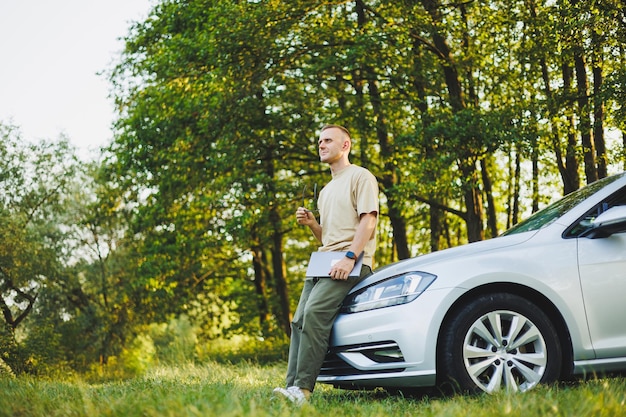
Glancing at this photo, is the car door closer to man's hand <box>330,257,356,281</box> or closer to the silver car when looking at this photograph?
the silver car

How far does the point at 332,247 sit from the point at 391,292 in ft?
2.37

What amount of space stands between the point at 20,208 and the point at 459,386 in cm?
2212

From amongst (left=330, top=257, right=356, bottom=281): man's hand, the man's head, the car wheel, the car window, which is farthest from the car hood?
the man's head

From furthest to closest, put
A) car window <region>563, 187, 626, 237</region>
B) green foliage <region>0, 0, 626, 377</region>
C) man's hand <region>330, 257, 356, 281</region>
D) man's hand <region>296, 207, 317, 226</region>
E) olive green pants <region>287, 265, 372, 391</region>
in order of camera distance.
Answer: green foliage <region>0, 0, 626, 377</region> < man's hand <region>296, 207, 317, 226</region> < man's hand <region>330, 257, 356, 281</region> < olive green pants <region>287, 265, 372, 391</region> < car window <region>563, 187, 626, 237</region>

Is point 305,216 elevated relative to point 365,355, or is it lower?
elevated

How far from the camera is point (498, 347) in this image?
4613 millimetres

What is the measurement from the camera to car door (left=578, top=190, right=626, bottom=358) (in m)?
4.59

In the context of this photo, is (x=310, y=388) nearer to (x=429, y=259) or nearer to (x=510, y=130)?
(x=429, y=259)

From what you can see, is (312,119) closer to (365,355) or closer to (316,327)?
(316,327)

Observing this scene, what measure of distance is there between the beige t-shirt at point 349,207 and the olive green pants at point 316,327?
0.27m

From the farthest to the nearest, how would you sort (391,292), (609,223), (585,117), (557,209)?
(585,117)
(557,209)
(391,292)
(609,223)

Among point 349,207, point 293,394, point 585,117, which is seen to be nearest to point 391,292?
point 349,207

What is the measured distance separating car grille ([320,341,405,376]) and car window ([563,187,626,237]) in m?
1.47

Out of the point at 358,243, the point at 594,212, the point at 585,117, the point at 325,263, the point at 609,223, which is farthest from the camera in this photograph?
the point at 585,117
